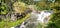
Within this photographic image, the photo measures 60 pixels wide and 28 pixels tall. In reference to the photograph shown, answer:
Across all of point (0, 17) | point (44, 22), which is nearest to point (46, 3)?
point (44, 22)

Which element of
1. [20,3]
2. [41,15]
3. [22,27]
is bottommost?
[22,27]

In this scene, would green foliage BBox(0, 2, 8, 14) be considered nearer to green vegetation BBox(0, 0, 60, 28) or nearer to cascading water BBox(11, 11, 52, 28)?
green vegetation BBox(0, 0, 60, 28)

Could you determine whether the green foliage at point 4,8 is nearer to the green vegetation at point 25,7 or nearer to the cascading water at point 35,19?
the green vegetation at point 25,7

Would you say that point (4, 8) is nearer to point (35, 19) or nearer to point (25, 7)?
point (25, 7)

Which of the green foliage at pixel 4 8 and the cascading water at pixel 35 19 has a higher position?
the green foliage at pixel 4 8

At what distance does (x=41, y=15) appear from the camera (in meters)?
2.02

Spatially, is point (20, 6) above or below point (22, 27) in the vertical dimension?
above

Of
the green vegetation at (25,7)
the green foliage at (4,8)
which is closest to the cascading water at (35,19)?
the green vegetation at (25,7)

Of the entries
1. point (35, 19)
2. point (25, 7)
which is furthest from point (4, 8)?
point (35, 19)

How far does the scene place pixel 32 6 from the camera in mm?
2016

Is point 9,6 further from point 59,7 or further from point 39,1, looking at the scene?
point 59,7

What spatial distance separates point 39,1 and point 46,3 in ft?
0.24

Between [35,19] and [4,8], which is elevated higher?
[4,8]

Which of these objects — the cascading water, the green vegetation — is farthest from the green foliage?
the cascading water
